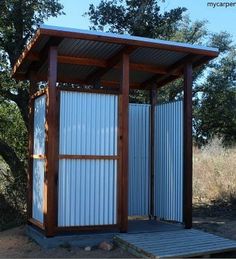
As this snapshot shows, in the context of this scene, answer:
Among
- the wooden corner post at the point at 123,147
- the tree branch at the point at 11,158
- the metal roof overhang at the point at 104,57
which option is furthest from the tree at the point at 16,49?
the wooden corner post at the point at 123,147

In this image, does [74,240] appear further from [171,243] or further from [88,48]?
[88,48]

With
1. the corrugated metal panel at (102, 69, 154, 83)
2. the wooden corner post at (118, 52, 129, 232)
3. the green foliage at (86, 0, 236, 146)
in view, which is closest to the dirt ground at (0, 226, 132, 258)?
the wooden corner post at (118, 52, 129, 232)

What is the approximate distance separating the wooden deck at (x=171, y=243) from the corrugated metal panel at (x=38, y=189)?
5.61ft

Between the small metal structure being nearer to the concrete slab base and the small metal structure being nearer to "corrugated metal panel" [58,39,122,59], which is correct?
"corrugated metal panel" [58,39,122,59]

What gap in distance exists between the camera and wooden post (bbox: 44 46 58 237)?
8742 millimetres

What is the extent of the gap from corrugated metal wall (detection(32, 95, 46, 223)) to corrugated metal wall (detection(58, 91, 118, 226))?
690 millimetres

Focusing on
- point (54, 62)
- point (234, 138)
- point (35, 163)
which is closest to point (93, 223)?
point (35, 163)

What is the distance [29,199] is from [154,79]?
14.0ft

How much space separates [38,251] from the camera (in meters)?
8.75

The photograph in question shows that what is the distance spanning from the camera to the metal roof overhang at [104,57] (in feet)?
29.2

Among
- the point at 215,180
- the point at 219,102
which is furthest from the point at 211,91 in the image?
the point at 215,180

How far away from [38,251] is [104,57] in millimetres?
4218

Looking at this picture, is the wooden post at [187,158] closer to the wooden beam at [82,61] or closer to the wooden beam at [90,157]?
the wooden beam at [90,157]

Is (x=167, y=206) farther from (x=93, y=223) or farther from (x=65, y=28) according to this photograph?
(x=65, y=28)
